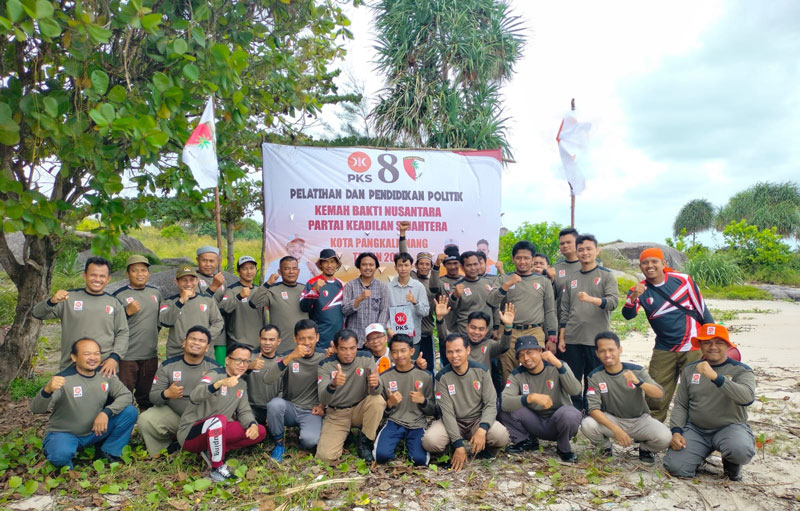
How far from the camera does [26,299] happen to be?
20.7 feet

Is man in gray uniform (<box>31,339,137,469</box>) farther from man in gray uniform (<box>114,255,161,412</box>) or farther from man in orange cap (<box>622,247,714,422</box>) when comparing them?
man in orange cap (<box>622,247,714,422</box>)

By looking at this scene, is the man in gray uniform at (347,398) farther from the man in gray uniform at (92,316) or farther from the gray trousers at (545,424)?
the man in gray uniform at (92,316)

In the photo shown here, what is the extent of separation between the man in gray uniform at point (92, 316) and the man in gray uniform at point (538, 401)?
3503 millimetres

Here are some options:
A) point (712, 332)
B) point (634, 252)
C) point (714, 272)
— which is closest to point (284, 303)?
point (712, 332)

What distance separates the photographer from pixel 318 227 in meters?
7.44

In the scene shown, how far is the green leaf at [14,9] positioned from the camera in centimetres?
328

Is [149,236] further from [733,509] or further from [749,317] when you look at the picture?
[733,509]

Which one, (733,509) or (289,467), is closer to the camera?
(733,509)

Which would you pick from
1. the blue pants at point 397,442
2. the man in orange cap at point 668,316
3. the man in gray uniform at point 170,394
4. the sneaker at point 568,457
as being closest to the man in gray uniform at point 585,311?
the man in orange cap at point 668,316

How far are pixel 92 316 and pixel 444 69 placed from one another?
45.5ft

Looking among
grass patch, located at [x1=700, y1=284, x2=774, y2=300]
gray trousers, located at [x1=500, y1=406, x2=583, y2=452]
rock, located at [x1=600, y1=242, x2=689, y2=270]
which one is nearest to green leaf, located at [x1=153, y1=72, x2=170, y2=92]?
gray trousers, located at [x1=500, y1=406, x2=583, y2=452]

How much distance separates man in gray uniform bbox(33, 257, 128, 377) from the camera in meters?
4.83

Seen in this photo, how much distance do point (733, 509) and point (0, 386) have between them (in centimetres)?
741

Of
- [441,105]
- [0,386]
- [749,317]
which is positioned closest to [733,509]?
[0,386]
